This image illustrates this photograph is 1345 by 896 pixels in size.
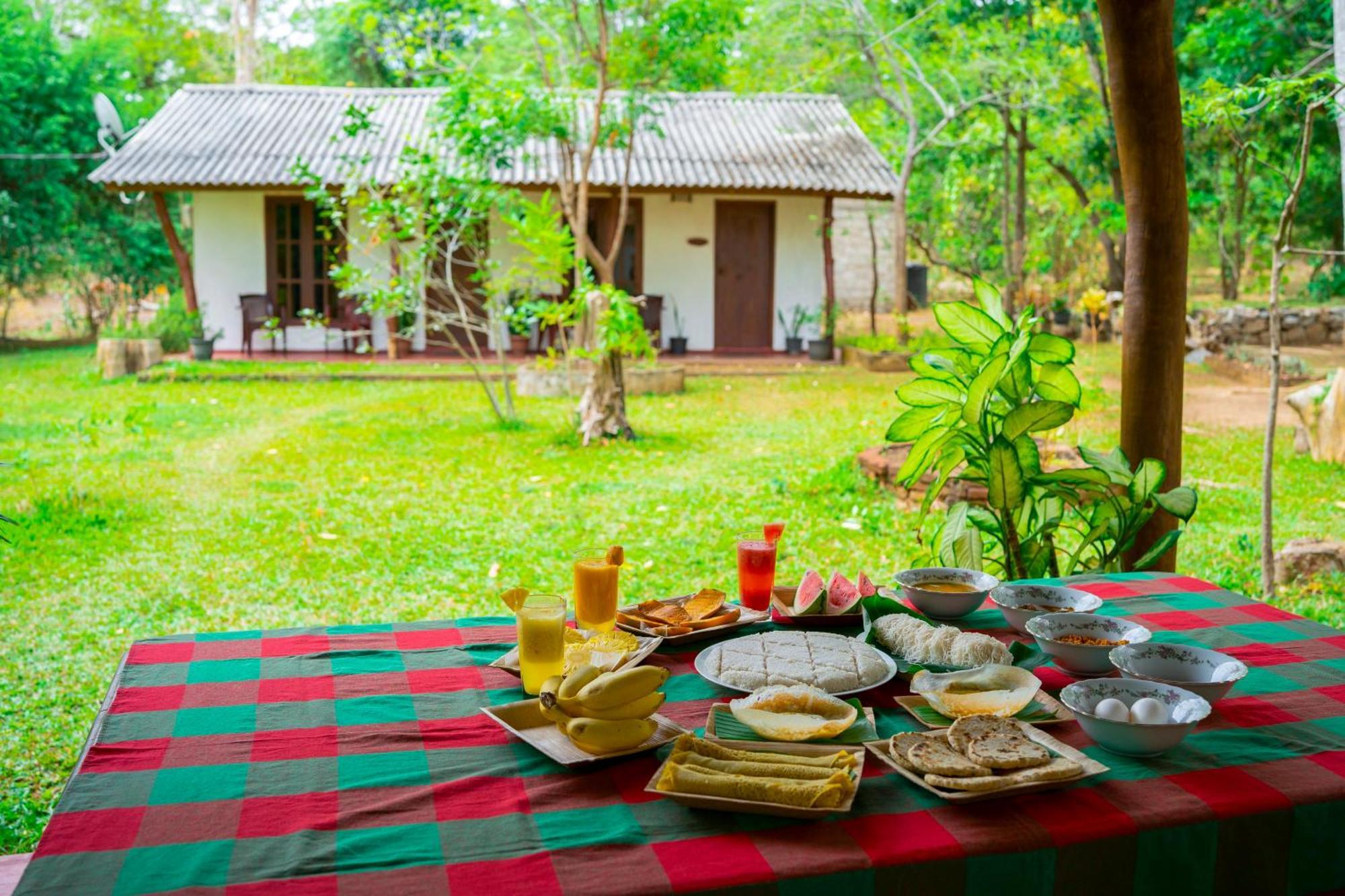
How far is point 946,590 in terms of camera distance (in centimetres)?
230

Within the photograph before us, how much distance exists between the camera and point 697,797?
140cm

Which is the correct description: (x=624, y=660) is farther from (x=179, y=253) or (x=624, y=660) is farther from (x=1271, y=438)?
(x=179, y=253)

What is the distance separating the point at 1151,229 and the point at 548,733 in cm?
243

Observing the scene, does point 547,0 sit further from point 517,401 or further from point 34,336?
point 34,336

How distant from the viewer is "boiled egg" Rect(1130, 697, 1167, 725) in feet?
5.34

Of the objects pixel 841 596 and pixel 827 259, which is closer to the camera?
pixel 841 596

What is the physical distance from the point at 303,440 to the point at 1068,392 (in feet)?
21.5

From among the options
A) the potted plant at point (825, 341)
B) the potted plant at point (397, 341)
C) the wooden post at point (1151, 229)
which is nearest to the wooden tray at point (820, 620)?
the wooden post at point (1151, 229)

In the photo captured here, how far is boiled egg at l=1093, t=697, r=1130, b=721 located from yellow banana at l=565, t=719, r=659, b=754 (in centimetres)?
64

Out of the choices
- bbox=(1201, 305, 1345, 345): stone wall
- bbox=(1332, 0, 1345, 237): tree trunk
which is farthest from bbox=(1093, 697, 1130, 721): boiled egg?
bbox=(1201, 305, 1345, 345): stone wall

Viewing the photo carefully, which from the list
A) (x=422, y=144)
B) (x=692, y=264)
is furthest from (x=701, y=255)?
(x=422, y=144)

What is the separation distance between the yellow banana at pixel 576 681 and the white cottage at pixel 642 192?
40.4 feet

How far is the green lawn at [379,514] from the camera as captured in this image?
4.26m

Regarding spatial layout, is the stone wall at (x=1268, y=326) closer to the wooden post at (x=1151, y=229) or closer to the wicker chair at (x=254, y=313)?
the wicker chair at (x=254, y=313)
